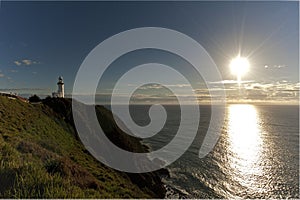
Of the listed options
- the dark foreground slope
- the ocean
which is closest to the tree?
the dark foreground slope

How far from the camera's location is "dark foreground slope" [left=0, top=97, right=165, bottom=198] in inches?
196

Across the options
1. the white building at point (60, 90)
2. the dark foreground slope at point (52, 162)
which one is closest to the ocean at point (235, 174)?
the dark foreground slope at point (52, 162)

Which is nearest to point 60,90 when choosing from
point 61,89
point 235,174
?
point 61,89

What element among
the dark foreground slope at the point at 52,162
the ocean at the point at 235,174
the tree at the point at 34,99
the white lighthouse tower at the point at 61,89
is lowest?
the ocean at the point at 235,174

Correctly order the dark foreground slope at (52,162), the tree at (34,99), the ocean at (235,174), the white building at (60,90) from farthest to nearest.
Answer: the white building at (60,90) < the tree at (34,99) < the ocean at (235,174) < the dark foreground slope at (52,162)

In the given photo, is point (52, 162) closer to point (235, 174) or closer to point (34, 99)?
point (34, 99)

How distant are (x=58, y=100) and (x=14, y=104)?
12.4 metres

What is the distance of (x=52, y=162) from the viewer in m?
7.51

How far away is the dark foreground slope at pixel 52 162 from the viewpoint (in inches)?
196

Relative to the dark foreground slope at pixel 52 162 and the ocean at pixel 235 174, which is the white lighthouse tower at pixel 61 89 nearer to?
the dark foreground slope at pixel 52 162

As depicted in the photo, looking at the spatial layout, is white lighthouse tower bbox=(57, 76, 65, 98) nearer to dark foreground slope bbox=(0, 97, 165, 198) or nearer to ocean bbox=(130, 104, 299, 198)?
dark foreground slope bbox=(0, 97, 165, 198)

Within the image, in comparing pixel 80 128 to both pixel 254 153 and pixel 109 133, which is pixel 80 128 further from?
pixel 254 153

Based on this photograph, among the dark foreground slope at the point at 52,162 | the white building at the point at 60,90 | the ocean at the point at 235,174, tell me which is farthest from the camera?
the white building at the point at 60,90

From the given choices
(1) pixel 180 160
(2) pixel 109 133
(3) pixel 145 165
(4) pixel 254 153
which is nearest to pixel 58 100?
(2) pixel 109 133
